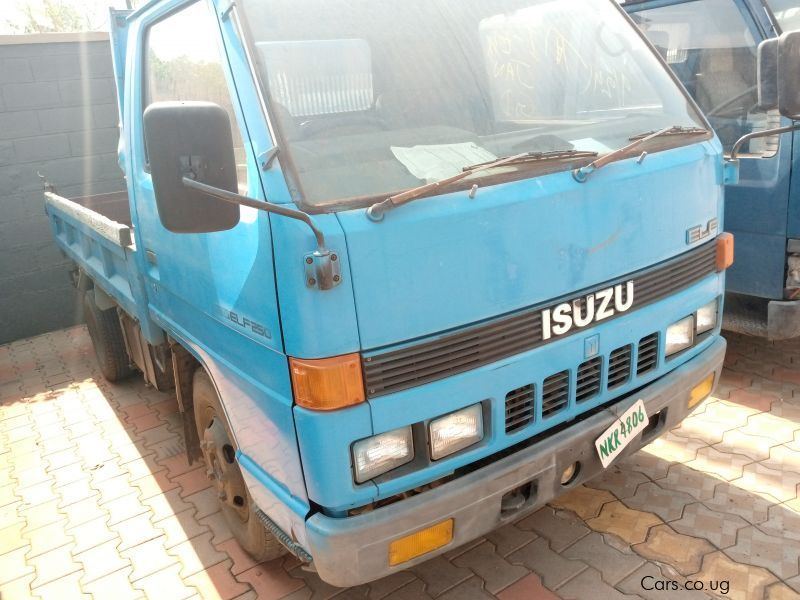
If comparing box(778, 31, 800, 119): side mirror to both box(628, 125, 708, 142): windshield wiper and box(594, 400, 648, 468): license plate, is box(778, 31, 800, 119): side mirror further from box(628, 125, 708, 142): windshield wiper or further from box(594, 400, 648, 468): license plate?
box(594, 400, 648, 468): license plate

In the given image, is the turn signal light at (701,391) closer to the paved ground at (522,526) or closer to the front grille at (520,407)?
the paved ground at (522,526)

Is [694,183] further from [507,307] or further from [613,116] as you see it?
[507,307]

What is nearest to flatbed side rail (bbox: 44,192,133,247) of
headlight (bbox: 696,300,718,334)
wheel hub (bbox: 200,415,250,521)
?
wheel hub (bbox: 200,415,250,521)

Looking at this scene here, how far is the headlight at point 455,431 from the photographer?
6.70 feet

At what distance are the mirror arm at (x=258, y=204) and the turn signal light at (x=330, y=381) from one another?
1.03ft

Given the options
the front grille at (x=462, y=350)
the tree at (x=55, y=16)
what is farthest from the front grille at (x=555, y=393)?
the tree at (x=55, y=16)

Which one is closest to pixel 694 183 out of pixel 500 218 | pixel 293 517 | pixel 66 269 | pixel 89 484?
pixel 500 218

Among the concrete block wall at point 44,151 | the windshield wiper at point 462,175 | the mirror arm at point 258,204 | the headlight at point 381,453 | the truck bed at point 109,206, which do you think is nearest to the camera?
the mirror arm at point 258,204

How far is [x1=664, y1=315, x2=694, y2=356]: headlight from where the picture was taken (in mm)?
2592

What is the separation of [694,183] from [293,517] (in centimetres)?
186

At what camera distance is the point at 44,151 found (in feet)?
21.4

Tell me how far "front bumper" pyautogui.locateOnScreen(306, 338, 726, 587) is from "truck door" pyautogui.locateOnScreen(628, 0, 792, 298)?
5.42 ft

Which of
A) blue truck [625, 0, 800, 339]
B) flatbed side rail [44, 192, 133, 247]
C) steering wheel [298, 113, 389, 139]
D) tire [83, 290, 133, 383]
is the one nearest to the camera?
steering wheel [298, 113, 389, 139]

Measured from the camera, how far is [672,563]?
8.52ft
